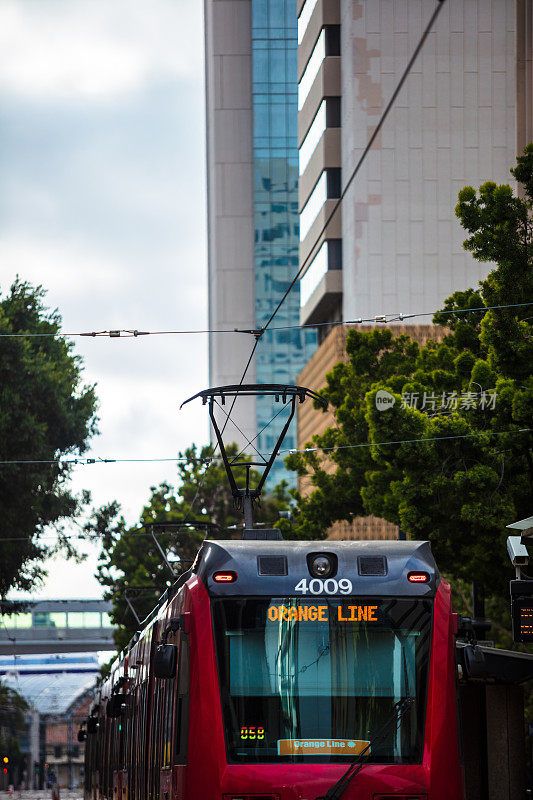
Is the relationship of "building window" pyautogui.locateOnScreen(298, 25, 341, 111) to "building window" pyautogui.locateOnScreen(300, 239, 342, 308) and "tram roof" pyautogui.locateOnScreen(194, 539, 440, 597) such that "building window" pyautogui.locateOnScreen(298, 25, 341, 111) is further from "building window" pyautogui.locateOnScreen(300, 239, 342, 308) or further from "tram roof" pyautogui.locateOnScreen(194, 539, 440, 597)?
"tram roof" pyautogui.locateOnScreen(194, 539, 440, 597)

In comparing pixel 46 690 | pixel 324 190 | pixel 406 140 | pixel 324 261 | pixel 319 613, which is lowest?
pixel 46 690

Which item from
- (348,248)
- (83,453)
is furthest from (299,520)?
(348,248)

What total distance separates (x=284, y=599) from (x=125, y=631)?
43.8 m

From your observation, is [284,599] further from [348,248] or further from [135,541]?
[348,248]

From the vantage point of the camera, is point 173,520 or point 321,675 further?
point 173,520

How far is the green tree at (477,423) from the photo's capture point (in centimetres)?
2319

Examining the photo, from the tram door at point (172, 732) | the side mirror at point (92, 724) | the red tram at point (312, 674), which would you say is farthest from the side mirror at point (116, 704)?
the side mirror at point (92, 724)

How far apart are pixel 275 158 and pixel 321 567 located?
126 meters

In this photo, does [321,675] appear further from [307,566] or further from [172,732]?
[172,732]

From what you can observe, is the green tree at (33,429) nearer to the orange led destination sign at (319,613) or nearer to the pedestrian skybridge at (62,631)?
the orange led destination sign at (319,613)

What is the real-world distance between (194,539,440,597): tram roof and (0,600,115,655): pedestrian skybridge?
67177 millimetres

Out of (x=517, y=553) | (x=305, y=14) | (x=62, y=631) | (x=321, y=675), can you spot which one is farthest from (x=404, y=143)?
(x=321, y=675)

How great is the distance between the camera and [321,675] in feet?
34.4

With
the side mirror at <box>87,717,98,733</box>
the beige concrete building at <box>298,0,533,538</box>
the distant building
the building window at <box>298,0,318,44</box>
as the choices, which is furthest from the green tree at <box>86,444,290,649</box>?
the distant building
